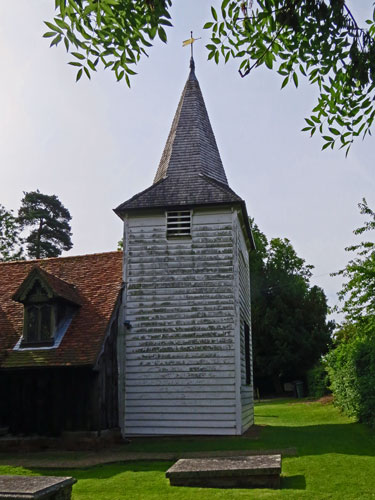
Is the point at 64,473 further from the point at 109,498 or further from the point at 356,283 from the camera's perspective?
the point at 356,283

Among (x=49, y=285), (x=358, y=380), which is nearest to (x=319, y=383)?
(x=358, y=380)

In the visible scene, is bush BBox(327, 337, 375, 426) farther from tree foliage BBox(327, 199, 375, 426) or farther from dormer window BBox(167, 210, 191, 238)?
dormer window BBox(167, 210, 191, 238)

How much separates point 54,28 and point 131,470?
864cm

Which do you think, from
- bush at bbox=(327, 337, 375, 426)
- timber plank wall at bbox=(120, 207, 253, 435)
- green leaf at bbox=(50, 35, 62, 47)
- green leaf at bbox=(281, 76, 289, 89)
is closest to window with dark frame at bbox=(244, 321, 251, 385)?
timber plank wall at bbox=(120, 207, 253, 435)

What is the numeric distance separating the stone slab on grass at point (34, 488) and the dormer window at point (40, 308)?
7808 mm

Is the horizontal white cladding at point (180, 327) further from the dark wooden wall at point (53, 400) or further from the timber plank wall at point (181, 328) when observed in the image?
the dark wooden wall at point (53, 400)

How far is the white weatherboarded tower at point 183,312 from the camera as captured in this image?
16.1 metres

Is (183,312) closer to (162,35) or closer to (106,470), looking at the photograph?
(106,470)

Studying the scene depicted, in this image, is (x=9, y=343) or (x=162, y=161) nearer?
(x=9, y=343)

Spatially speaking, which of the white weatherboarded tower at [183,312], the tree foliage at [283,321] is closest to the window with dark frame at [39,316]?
the white weatherboarded tower at [183,312]

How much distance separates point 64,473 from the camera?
1076 centimetres

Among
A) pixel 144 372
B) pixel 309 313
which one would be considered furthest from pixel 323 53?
pixel 309 313

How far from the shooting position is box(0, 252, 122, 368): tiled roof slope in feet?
47.5

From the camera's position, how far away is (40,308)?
15.5 m
